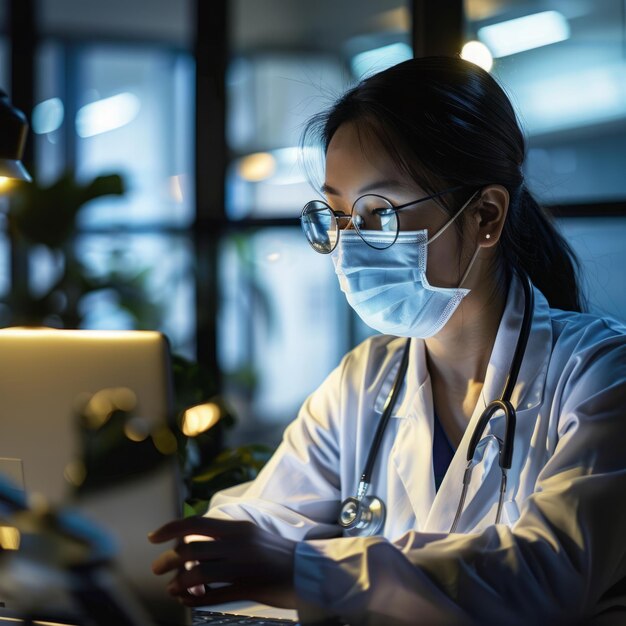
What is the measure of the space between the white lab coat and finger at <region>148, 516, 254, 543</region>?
10 cm

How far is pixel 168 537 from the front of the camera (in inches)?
39.6

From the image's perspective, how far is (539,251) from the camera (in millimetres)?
1644

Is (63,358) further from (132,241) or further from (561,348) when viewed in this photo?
(132,241)

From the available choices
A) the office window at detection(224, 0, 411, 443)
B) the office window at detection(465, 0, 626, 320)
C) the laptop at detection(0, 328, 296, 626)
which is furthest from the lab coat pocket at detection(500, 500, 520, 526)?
the office window at detection(224, 0, 411, 443)

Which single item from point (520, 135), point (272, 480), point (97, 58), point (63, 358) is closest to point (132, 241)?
point (97, 58)

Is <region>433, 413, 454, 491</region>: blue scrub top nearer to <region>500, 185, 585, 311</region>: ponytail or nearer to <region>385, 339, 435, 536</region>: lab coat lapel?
<region>385, 339, 435, 536</region>: lab coat lapel

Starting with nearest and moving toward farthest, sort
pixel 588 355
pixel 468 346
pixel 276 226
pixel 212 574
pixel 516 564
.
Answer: pixel 212 574 < pixel 516 564 < pixel 588 355 < pixel 468 346 < pixel 276 226

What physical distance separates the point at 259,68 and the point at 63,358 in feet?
6.80

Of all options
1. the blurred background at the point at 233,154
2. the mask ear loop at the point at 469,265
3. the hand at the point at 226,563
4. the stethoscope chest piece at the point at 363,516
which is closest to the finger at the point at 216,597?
the hand at the point at 226,563

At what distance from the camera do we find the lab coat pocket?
4.55 ft

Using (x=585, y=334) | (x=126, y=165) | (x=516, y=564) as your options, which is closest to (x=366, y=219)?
(x=585, y=334)

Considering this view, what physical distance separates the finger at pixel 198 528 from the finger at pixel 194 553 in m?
0.01

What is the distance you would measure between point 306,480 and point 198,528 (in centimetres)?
71

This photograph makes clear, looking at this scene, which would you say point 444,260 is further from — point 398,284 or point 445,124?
point 445,124
